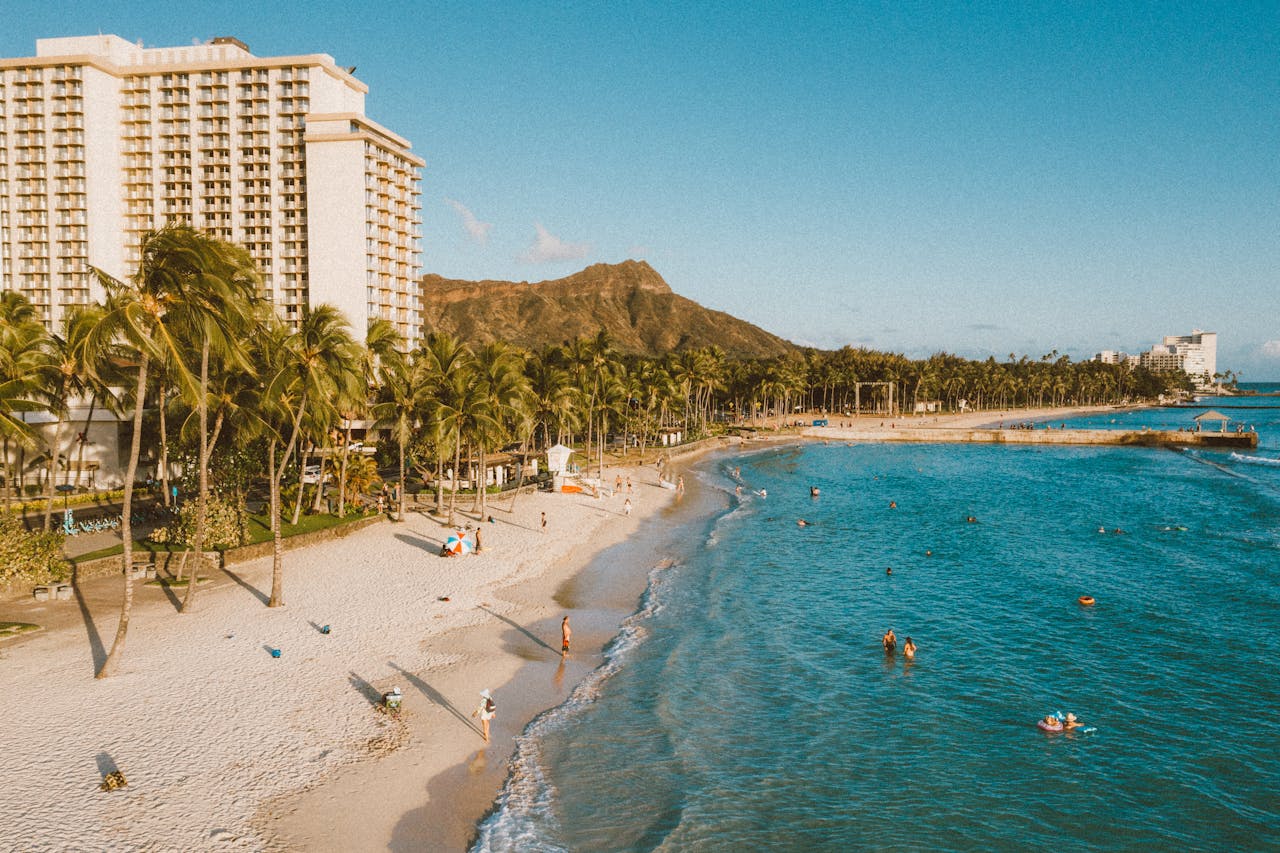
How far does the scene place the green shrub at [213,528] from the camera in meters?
33.6

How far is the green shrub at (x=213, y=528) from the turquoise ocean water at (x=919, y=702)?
727 inches

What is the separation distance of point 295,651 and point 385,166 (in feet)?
241

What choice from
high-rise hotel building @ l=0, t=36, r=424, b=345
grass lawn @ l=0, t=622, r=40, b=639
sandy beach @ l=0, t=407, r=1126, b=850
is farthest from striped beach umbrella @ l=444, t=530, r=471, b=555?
high-rise hotel building @ l=0, t=36, r=424, b=345

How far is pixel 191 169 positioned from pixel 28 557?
238ft

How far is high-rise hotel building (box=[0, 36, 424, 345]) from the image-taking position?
83.1 meters

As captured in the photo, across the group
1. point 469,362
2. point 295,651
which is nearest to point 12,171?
point 469,362

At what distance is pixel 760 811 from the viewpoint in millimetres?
17984

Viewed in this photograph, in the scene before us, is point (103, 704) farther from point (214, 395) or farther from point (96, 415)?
point (96, 415)

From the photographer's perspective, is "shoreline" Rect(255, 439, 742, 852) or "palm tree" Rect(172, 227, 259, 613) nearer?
"shoreline" Rect(255, 439, 742, 852)

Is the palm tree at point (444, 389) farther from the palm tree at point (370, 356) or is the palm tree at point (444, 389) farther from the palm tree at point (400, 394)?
the palm tree at point (370, 356)

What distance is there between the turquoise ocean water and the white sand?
138 inches

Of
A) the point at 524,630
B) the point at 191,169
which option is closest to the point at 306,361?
the point at 524,630

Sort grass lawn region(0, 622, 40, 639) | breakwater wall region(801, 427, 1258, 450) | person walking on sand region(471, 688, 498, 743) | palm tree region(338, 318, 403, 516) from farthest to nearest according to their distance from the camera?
breakwater wall region(801, 427, 1258, 450) → palm tree region(338, 318, 403, 516) → grass lawn region(0, 622, 40, 639) → person walking on sand region(471, 688, 498, 743)

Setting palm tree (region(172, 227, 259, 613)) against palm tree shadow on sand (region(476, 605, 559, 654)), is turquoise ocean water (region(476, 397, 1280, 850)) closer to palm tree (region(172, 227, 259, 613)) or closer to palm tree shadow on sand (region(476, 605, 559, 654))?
palm tree shadow on sand (region(476, 605, 559, 654))
